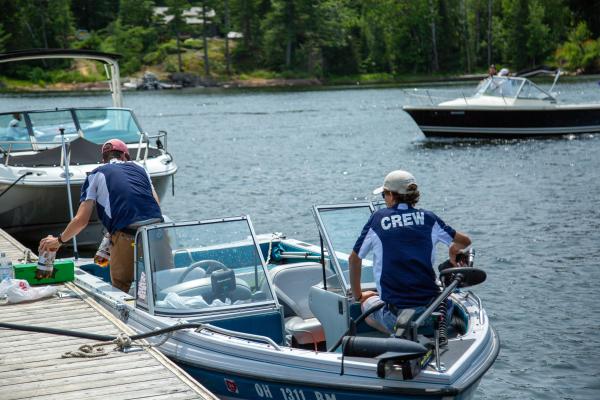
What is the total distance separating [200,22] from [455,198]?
99.7 meters

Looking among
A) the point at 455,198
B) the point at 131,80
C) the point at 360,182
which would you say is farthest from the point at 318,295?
the point at 131,80

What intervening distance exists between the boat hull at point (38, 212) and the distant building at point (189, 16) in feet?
330

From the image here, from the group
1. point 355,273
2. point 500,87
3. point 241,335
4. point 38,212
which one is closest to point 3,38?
point 500,87

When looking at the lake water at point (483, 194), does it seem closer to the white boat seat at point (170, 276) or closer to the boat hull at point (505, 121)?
the boat hull at point (505, 121)

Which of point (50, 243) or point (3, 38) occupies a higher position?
point (3, 38)

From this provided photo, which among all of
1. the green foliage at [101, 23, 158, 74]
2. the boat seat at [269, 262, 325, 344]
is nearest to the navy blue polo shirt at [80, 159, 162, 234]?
the boat seat at [269, 262, 325, 344]

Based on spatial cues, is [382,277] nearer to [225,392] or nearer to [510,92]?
[225,392]

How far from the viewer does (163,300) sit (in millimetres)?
8586

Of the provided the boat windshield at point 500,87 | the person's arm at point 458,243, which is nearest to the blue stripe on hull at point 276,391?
the person's arm at point 458,243

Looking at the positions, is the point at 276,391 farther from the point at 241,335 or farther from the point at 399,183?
the point at 399,183

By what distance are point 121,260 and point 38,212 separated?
25.5ft

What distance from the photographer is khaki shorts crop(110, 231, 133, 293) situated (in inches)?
372

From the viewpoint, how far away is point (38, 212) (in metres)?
16.9

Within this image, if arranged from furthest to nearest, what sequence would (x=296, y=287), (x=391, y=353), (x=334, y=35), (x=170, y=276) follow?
(x=334, y=35) → (x=296, y=287) → (x=170, y=276) → (x=391, y=353)
